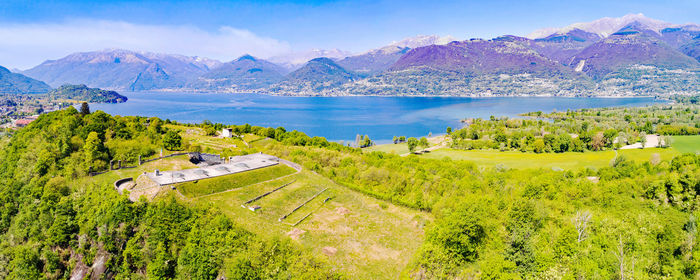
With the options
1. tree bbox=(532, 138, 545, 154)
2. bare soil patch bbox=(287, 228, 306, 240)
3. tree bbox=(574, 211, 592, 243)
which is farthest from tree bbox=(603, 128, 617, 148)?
bare soil patch bbox=(287, 228, 306, 240)

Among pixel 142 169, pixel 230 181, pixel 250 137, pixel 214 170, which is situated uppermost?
pixel 214 170

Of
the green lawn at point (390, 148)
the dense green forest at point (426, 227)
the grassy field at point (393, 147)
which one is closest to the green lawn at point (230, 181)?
the dense green forest at point (426, 227)

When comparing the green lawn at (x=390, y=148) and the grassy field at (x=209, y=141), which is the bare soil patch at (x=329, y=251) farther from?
the green lawn at (x=390, y=148)

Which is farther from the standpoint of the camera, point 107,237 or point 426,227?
point 426,227

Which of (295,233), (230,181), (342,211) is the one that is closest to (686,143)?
(342,211)

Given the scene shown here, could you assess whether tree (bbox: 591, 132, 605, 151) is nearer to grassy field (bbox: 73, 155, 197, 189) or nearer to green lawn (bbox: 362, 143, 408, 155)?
green lawn (bbox: 362, 143, 408, 155)

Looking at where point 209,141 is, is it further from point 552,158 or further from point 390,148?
point 552,158

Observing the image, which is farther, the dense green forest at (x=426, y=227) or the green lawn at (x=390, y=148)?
the green lawn at (x=390, y=148)
